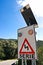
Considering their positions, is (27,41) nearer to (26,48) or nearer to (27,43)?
(27,43)

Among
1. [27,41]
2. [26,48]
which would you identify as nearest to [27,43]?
[27,41]

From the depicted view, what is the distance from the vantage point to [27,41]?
5.64 meters

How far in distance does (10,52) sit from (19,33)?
1946 inches

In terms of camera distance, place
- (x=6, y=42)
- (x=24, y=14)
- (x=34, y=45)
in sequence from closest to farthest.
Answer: (x=34, y=45) < (x=24, y=14) < (x=6, y=42)

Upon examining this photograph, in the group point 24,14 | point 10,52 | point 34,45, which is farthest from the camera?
point 10,52

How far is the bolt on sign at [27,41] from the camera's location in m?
5.48

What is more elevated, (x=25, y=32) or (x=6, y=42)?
(x=6, y=42)

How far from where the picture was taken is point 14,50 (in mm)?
56094

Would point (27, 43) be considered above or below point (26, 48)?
above

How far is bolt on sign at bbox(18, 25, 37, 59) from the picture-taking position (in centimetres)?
548

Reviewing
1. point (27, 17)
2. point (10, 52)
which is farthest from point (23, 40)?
point (10, 52)

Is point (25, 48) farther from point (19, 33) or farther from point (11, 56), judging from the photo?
point (11, 56)

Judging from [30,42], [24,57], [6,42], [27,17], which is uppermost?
[6,42]

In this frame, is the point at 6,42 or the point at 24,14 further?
→ the point at 6,42
